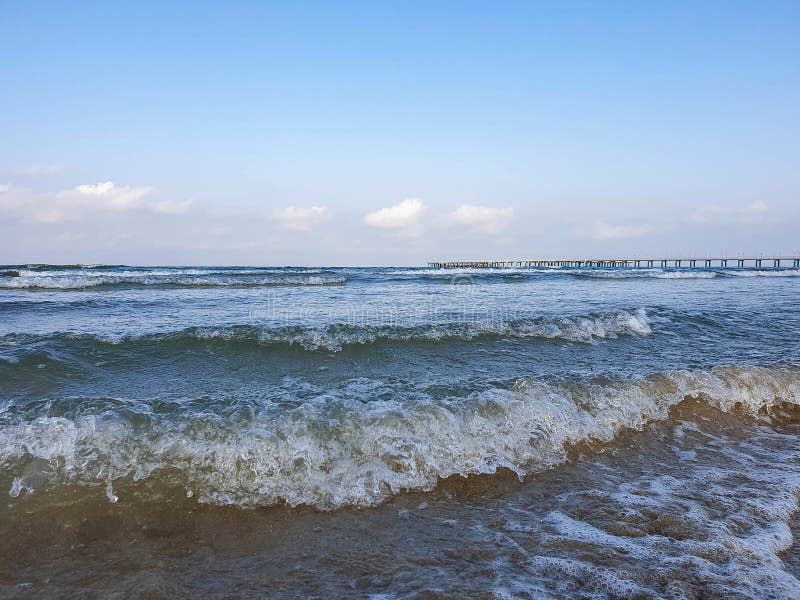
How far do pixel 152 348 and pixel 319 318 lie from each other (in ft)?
11.7

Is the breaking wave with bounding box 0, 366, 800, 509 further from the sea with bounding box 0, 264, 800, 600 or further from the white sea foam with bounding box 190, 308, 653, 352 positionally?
the white sea foam with bounding box 190, 308, 653, 352

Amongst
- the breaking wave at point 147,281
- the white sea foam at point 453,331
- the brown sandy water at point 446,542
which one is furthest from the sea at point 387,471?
the breaking wave at point 147,281

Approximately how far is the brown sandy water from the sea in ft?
0.05

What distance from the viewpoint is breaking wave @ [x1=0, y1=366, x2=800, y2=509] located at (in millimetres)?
3539

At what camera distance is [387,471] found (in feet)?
12.4

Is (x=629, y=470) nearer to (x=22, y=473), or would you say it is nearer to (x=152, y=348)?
(x=22, y=473)

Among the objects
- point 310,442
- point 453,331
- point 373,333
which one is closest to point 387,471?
point 310,442

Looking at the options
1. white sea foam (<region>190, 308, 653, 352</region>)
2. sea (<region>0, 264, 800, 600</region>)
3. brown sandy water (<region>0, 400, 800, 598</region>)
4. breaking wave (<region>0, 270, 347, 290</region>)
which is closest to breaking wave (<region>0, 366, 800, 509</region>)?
sea (<region>0, 264, 800, 600</region>)

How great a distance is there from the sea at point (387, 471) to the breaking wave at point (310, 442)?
2cm

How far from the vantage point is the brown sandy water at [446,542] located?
8.21ft

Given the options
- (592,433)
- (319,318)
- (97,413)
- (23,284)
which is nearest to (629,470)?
(592,433)

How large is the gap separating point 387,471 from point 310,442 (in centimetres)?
69

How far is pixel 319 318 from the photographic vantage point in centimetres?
995

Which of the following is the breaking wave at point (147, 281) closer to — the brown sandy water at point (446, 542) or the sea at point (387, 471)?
the sea at point (387, 471)
